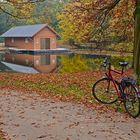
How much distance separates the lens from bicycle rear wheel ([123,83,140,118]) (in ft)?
25.2

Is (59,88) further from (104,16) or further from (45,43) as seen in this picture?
(45,43)

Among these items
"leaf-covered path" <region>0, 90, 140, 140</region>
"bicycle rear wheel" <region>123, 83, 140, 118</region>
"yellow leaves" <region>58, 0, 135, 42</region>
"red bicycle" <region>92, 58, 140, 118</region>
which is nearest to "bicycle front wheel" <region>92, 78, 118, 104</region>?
"red bicycle" <region>92, 58, 140, 118</region>

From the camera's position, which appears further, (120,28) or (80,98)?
(120,28)

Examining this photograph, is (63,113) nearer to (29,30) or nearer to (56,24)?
(29,30)

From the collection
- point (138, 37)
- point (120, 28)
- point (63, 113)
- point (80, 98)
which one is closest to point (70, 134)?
point (63, 113)

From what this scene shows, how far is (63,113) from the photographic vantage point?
8164 mm

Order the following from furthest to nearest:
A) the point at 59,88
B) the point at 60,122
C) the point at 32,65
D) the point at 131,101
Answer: the point at 32,65 < the point at 59,88 < the point at 131,101 < the point at 60,122

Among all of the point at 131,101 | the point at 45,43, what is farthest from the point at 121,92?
the point at 45,43

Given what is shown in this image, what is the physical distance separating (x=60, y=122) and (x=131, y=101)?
183cm

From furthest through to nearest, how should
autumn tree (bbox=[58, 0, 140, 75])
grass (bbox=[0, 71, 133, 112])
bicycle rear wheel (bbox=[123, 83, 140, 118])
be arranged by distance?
autumn tree (bbox=[58, 0, 140, 75]), grass (bbox=[0, 71, 133, 112]), bicycle rear wheel (bbox=[123, 83, 140, 118])

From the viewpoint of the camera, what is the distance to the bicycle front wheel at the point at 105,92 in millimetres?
8946

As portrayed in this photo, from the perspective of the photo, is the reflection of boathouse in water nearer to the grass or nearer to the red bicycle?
the grass

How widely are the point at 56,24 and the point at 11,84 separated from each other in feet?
178

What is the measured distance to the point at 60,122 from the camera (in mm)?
7246
